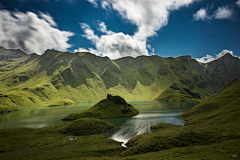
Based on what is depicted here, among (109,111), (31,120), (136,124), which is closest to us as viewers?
(136,124)

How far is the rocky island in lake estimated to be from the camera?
107 meters

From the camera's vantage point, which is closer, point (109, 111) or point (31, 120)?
point (31, 120)

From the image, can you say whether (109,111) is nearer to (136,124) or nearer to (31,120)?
(136,124)

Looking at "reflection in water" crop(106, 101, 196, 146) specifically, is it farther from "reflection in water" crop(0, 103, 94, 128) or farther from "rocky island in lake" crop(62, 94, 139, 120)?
"reflection in water" crop(0, 103, 94, 128)

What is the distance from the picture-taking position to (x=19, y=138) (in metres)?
51.1

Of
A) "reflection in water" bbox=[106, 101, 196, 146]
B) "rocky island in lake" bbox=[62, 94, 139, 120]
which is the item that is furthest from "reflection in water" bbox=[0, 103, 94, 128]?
"reflection in water" bbox=[106, 101, 196, 146]

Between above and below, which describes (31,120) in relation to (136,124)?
above

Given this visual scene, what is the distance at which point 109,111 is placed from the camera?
119250 millimetres

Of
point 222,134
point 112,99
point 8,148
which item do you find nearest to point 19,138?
point 8,148

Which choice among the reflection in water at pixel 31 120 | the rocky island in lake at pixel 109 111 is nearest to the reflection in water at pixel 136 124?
the rocky island in lake at pixel 109 111

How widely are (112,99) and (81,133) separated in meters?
72.3

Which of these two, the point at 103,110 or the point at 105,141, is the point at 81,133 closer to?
the point at 105,141

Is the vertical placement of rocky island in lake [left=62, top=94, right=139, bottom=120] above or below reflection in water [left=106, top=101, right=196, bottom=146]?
above

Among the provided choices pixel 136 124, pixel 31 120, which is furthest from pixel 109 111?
pixel 31 120
